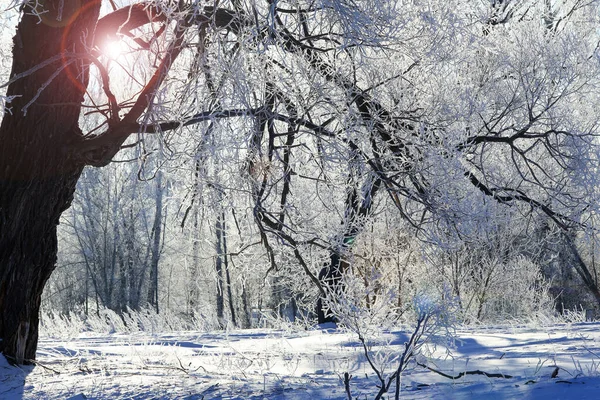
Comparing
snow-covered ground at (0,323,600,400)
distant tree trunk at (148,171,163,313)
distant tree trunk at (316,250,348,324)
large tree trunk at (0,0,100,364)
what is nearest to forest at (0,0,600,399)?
large tree trunk at (0,0,100,364)

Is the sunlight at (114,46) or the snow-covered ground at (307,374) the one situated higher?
the sunlight at (114,46)

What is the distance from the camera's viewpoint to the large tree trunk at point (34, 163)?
14.9ft

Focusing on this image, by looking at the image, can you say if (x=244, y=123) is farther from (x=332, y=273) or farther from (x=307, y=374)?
(x=332, y=273)

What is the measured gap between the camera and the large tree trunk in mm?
4535

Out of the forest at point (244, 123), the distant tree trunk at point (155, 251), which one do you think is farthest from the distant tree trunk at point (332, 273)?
the distant tree trunk at point (155, 251)

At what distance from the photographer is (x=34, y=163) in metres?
4.60

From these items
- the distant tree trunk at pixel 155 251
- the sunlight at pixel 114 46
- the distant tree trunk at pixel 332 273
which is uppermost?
the distant tree trunk at pixel 155 251

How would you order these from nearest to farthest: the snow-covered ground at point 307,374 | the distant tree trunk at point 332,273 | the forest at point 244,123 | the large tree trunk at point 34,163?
the snow-covered ground at point 307,374 → the forest at point 244,123 → the large tree trunk at point 34,163 → the distant tree trunk at point 332,273

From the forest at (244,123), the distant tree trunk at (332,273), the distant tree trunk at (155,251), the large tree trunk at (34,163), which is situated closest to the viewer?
the forest at (244,123)

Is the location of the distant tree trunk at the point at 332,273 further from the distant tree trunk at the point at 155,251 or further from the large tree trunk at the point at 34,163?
the distant tree trunk at the point at 155,251

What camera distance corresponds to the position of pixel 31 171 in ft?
15.0

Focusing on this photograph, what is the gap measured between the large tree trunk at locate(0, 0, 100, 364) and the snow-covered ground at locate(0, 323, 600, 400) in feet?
1.54

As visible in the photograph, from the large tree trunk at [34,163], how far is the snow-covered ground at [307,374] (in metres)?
0.47

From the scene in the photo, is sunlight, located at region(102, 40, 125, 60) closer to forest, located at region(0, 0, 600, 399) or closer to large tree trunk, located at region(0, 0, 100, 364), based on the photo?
forest, located at region(0, 0, 600, 399)
